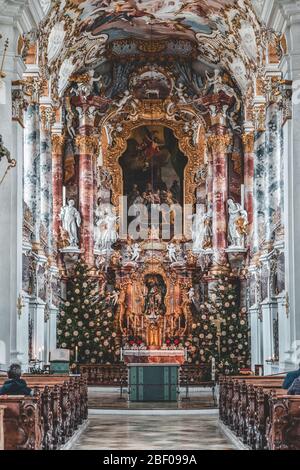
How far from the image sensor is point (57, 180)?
3394 cm

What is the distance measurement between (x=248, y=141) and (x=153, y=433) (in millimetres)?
18014

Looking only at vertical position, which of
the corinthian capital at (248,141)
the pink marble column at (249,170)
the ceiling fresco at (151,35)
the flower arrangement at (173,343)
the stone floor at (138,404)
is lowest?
the stone floor at (138,404)

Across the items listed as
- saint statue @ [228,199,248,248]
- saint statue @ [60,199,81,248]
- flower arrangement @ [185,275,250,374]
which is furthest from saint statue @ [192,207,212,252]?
saint statue @ [60,199,81,248]

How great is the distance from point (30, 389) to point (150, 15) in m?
20.0

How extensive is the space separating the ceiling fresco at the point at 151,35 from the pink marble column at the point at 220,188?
1996mm

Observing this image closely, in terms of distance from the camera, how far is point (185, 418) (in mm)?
21625

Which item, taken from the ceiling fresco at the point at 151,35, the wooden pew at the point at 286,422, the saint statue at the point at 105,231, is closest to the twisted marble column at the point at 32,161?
the ceiling fresco at the point at 151,35

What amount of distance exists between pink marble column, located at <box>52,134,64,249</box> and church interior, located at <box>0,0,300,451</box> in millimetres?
47

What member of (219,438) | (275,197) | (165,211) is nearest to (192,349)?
(165,211)

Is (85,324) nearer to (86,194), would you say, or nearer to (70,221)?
(70,221)

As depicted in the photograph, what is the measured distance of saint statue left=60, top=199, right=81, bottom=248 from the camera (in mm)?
33750

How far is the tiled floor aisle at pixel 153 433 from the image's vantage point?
15336 mm

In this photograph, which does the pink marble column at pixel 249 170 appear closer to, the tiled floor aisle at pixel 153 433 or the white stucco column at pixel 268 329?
the white stucco column at pixel 268 329

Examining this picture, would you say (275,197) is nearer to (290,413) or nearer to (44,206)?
(44,206)
